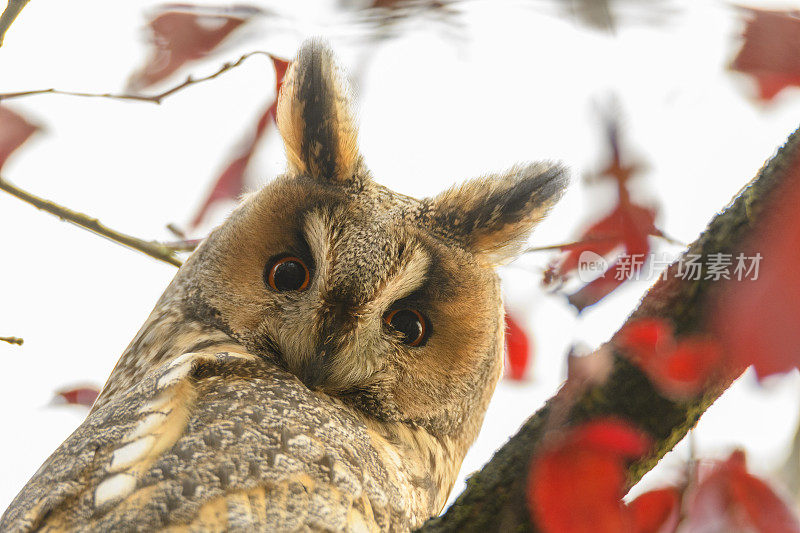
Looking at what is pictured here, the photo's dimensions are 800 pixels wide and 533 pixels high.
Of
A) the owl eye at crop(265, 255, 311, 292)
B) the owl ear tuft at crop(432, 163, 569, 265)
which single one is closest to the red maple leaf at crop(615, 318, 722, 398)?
the owl eye at crop(265, 255, 311, 292)

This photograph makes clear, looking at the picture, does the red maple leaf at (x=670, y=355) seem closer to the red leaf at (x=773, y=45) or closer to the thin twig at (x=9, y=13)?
the red leaf at (x=773, y=45)

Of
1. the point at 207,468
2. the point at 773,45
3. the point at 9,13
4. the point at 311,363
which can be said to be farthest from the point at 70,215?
the point at 773,45

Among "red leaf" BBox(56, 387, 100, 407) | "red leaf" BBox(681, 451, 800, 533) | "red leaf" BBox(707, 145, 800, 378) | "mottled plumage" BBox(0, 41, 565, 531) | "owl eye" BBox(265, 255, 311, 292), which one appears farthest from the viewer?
"red leaf" BBox(56, 387, 100, 407)

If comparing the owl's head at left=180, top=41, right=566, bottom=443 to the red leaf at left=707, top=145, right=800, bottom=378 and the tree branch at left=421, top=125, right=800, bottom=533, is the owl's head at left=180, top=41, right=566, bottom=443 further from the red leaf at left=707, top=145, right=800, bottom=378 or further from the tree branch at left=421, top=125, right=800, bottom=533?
the red leaf at left=707, top=145, right=800, bottom=378

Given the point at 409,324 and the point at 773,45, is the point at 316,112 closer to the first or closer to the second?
the point at 409,324

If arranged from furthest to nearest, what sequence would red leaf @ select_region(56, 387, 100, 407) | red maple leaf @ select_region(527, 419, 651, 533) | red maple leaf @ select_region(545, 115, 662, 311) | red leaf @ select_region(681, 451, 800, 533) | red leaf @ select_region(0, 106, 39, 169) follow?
red leaf @ select_region(56, 387, 100, 407) → red leaf @ select_region(0, 106, 39, 169) → red maple leaf @ select_region(545, 115, 662, 311) → red leaf @ select_region(681, 451, 800, 533) → red maple leaf @ select_region(527, 419, 651, 533)

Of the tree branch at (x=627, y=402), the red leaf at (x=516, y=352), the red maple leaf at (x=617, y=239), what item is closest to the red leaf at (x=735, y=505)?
the tree branch at (x=627, y=402)

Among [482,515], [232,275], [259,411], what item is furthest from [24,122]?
[482,515]
